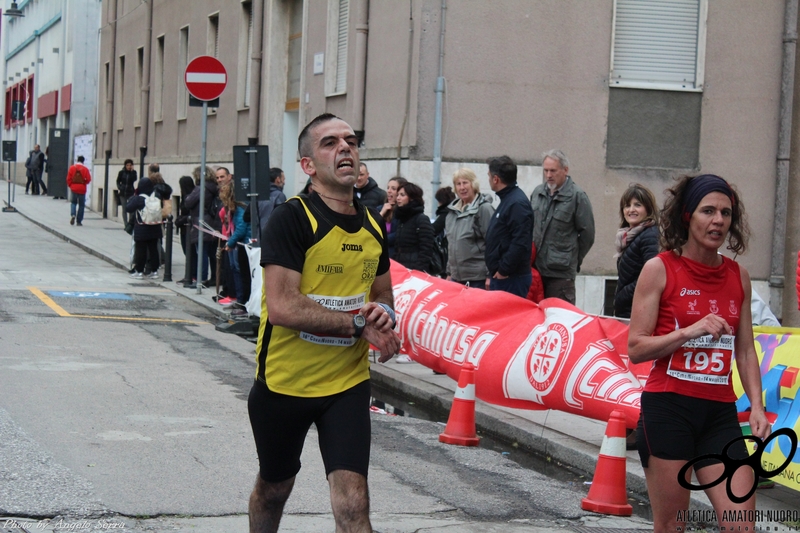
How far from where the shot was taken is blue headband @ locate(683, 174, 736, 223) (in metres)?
4.32

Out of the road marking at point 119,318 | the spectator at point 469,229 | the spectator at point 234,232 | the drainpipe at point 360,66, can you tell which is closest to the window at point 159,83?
the drainpipe at point 360,66

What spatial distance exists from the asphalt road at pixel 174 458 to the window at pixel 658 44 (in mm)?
A: 7174

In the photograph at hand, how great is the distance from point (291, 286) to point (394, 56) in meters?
12.1

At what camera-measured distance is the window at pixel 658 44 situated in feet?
50.6

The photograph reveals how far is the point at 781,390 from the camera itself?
6.01 metres

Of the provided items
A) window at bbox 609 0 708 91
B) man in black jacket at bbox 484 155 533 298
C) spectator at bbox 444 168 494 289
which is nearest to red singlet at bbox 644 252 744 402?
man in black jacket at bbox 484 155 533 298

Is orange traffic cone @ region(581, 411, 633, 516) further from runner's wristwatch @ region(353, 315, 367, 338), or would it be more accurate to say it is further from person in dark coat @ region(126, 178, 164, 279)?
person in dark coat @ region(126, 178, 164, 279)


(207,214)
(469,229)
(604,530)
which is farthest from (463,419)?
(207,214)

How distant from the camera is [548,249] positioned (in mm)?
10414

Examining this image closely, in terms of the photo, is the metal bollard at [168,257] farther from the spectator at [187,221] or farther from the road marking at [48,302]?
the road marking at [48,302]

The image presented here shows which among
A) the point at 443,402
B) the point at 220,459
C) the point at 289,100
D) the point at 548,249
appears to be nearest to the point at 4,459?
the point at 220,459

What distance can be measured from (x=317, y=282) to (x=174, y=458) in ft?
10.2

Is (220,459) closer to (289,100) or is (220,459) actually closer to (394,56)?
(394,56)

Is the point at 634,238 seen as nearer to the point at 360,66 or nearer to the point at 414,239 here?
the point at 414,239
